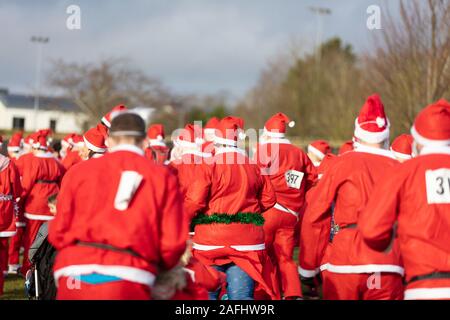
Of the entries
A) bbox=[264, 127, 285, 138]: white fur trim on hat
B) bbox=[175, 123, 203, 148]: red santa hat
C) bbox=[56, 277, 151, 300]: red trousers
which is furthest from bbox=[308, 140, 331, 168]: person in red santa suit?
bbox=[56, 277, 151, 300]: red trousers

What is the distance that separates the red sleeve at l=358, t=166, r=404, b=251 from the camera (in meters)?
5.11

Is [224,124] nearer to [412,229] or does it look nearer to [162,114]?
[412,229]

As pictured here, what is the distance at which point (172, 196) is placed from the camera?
4816 millimetres

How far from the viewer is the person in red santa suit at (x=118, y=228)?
4723 millimetres

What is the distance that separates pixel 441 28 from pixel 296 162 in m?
8.21

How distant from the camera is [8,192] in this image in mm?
10859

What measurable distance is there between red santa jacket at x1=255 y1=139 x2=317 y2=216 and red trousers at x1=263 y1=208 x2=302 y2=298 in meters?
0.15

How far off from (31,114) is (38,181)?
5514cm

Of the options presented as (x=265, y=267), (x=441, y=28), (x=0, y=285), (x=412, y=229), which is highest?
(x=441, y=28)

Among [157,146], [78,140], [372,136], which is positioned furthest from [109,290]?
[157,146]

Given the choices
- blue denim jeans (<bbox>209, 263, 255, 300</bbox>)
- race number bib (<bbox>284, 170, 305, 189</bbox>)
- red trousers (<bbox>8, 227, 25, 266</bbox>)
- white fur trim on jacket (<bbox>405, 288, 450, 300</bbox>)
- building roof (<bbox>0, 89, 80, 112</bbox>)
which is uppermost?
building roof (<bbox>0, 89, 80, 112</bbox>)

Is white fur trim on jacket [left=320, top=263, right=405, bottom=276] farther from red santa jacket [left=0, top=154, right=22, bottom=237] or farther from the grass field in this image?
the grass field
